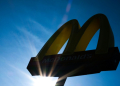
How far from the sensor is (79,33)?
1085 centimetres

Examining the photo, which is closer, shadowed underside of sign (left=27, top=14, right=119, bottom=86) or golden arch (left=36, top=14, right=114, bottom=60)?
shadowed underside of sign (left=27, top=14, right=119, bottom=86)

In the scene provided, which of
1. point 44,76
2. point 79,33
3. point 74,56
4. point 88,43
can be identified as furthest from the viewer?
point 88,43

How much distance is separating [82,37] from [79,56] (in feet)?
7.67

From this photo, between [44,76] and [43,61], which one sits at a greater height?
[43,61]

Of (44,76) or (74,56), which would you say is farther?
(44,76)

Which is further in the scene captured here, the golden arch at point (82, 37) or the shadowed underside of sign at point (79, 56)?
the golden arch at point (82, 37)

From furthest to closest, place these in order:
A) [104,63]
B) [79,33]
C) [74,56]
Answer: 1. [79,33]
2. [74,56]
3. [104,63]

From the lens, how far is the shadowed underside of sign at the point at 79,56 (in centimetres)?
A: 817

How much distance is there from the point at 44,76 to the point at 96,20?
7.01 metres

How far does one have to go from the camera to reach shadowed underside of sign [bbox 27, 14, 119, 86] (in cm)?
817

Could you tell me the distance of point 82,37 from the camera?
10711 millimetres

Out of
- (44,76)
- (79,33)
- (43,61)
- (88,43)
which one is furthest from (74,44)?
(44,76)

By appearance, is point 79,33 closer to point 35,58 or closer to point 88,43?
point 88,43

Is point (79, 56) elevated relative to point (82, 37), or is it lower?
lower
